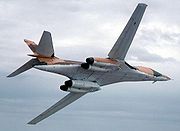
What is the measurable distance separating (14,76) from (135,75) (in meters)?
Answer: 14.9

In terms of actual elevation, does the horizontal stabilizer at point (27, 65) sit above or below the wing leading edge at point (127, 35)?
below

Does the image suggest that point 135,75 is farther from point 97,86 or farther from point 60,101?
point 60,101

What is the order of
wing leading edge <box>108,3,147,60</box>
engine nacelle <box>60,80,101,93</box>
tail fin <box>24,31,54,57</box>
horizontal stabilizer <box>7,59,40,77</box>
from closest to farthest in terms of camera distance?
1. tail fin <box>24,31,54,57</box>
2. wing leading edge <box>108,3,147,60</box>
3. horizontal stabilizer <box>7,59,40,77</box>
4. engine nacelle <box>60,80,101,93</box>

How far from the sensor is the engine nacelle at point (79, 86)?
59.3 metres

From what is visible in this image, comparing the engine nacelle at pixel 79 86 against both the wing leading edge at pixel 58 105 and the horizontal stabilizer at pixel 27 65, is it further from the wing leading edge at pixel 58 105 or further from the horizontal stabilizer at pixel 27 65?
the horizontal stabilizer at pixel 27 65

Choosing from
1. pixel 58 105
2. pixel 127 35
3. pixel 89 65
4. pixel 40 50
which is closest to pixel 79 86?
pixel 89 65

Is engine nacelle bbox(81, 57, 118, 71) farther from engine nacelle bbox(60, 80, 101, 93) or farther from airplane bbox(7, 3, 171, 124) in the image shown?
engine nacelle bbox(60, 80, 101, 93)

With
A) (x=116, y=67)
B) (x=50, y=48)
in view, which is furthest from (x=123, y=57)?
(x=50, y=48)

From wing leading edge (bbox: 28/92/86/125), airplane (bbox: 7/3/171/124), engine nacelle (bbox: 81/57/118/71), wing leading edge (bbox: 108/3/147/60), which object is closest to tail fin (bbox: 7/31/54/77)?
airplane (bbox: 7/3/171/124)

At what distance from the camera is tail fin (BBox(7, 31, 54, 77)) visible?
54.9 meters

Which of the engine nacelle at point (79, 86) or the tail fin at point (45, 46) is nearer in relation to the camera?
the tail fin at point (45, 46)

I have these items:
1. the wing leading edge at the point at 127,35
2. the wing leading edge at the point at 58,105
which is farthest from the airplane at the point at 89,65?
the wing leading edge at the point at 58,105

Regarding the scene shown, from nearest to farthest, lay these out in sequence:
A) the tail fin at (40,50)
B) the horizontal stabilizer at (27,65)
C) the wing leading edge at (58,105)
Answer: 1. the tail fin at (40,50)
2. the horizontal stabilizer at (27,65)
3. the wing leading edge at (58,105)

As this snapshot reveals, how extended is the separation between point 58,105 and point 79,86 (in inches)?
377
